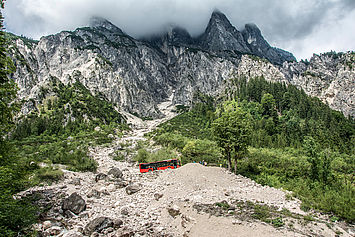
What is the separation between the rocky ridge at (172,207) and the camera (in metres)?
12.4

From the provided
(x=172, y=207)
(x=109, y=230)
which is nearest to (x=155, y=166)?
(x=172, y=207)

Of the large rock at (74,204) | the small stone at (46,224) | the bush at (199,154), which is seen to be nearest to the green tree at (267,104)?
the bush at (199,154)

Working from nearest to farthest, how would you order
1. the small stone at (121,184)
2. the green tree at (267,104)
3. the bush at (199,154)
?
the small stone at (121,184), the bush at (199,154), the green tree at (267,104)

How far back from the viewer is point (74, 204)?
16859 millimetres

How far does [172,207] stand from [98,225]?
18.7 ft

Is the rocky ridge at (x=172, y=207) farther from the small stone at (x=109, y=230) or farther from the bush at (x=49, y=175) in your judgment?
the bush at (x=49, y=175)

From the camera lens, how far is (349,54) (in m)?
131

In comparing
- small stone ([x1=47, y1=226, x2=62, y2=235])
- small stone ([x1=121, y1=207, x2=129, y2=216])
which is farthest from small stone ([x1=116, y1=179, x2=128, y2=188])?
small stone ([x1=47, y1=226, x2=62, y2=235])

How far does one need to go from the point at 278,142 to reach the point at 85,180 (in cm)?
4443

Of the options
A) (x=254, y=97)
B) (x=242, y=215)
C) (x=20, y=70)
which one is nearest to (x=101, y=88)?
(x=20, y=70)

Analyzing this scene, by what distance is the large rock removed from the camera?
16531 mm

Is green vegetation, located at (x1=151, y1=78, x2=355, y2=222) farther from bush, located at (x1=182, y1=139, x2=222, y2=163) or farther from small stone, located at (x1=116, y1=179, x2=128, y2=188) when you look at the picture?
small stone, located at (x1=116, y1=179, x2=128, y2=188)

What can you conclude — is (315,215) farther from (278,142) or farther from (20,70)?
(20,70)

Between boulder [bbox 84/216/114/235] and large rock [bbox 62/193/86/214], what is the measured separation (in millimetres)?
3165
